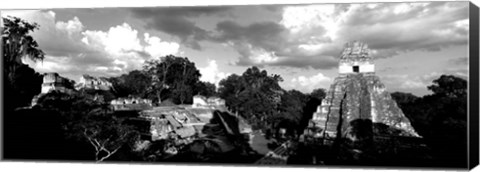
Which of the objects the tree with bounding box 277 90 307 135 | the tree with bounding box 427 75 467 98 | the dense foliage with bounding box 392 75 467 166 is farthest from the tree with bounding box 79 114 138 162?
the tree with bounding box 427 75 467 98

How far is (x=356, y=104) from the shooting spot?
779cm

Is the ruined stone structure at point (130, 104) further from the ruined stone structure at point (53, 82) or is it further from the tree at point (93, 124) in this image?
the ruined stone structure at point (53, 82)

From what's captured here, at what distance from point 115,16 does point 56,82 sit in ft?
6.00

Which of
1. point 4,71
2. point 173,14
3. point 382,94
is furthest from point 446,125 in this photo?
point 4,71

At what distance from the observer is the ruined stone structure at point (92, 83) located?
8.29 m

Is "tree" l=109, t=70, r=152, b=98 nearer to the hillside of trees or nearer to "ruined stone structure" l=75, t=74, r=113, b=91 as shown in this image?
the hillside of trees

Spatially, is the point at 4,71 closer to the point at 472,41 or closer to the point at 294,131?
the point at 294,131

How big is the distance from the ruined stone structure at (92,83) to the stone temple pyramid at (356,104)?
413cm

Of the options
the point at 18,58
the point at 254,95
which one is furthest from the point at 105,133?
the point at 254,95

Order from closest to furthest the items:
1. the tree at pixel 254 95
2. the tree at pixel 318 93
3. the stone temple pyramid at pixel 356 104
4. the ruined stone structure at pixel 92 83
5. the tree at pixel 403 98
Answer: the tree at pixel 403 98, the stone temple pyramid at pixel 356 104, the tree at pixel 254 95, the tree at pixel 318 93, the ruined stone structure at pixel 92 83

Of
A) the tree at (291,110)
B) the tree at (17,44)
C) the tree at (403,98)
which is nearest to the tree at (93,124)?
the tree at (17,44)

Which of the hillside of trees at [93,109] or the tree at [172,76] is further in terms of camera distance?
the hillside of trees at [93,109]

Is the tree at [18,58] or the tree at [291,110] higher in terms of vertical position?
the tree at [18,58]

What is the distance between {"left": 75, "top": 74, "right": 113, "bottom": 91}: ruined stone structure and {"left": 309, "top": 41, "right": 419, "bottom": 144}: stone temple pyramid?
4132 mm
